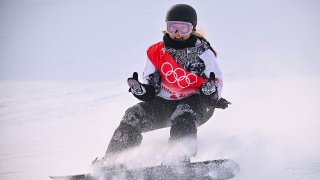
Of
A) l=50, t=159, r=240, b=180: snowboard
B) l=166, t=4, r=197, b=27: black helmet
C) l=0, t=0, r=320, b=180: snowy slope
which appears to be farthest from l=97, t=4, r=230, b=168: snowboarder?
l=50, t=159, r=240, b=180: snowboard

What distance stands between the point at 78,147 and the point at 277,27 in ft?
28.4

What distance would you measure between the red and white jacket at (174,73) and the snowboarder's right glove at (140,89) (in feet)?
0.59

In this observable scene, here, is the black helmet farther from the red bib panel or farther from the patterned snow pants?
the patterned snow pants

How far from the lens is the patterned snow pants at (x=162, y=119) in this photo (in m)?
4.74

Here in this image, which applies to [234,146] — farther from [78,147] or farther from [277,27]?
[277,27]

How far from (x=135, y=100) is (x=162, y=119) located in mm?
3343

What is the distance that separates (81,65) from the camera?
12.2 m

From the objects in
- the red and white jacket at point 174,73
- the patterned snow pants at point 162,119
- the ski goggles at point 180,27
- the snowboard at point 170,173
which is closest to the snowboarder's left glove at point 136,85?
the patterned snow pants at point 162,119

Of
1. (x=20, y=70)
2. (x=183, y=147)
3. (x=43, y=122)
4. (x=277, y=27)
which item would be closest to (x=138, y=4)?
(x=277, y=27)

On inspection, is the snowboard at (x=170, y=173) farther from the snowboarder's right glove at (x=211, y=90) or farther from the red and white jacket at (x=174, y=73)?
the red and white jacket at (x=174, y=73)

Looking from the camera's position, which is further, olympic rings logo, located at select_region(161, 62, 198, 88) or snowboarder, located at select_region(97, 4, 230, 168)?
olympic rings logo, located at select_region(161, 62, 198, 88)

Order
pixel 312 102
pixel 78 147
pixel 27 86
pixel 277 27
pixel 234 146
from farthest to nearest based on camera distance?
pixel 277 27, pixel 27 86, pixel 312 102, pixel 78 147, pixel 234 146

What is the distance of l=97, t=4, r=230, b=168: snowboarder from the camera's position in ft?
16.5

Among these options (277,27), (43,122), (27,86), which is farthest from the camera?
(277,27)
